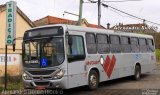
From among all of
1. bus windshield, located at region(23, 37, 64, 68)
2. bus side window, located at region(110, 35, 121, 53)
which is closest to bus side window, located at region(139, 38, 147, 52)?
bus side window, located at region(110, 35, 121, 53)

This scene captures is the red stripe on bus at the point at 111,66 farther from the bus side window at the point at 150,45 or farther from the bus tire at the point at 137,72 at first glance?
the bus side window at the point at 150,45

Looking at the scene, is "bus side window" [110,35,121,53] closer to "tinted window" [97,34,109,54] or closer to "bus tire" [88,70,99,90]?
"tinted window" [97,34,109,54]

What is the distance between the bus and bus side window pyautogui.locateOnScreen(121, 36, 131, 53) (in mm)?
1098

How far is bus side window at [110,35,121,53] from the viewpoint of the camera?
17.5m

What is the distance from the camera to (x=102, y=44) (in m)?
16.6

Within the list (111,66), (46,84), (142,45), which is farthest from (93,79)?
(142,45)

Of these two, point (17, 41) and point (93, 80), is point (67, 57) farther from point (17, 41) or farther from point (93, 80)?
point (17, 41)

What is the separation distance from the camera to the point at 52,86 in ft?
44.3

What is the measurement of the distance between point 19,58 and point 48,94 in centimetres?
484

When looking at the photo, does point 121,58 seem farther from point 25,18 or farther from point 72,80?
point 25,18

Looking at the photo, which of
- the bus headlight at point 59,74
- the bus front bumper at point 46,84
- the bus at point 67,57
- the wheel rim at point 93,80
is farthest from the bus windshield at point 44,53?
the wheel rim at point 93,80

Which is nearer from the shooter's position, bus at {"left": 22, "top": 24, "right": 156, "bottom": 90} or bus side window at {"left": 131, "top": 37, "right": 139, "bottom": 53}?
bus at {"left": 22, "top": 24, "right": 156, "bottom": 90}

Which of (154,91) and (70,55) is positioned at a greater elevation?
(70,55)

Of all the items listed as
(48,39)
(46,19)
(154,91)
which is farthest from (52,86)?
(46,19)
